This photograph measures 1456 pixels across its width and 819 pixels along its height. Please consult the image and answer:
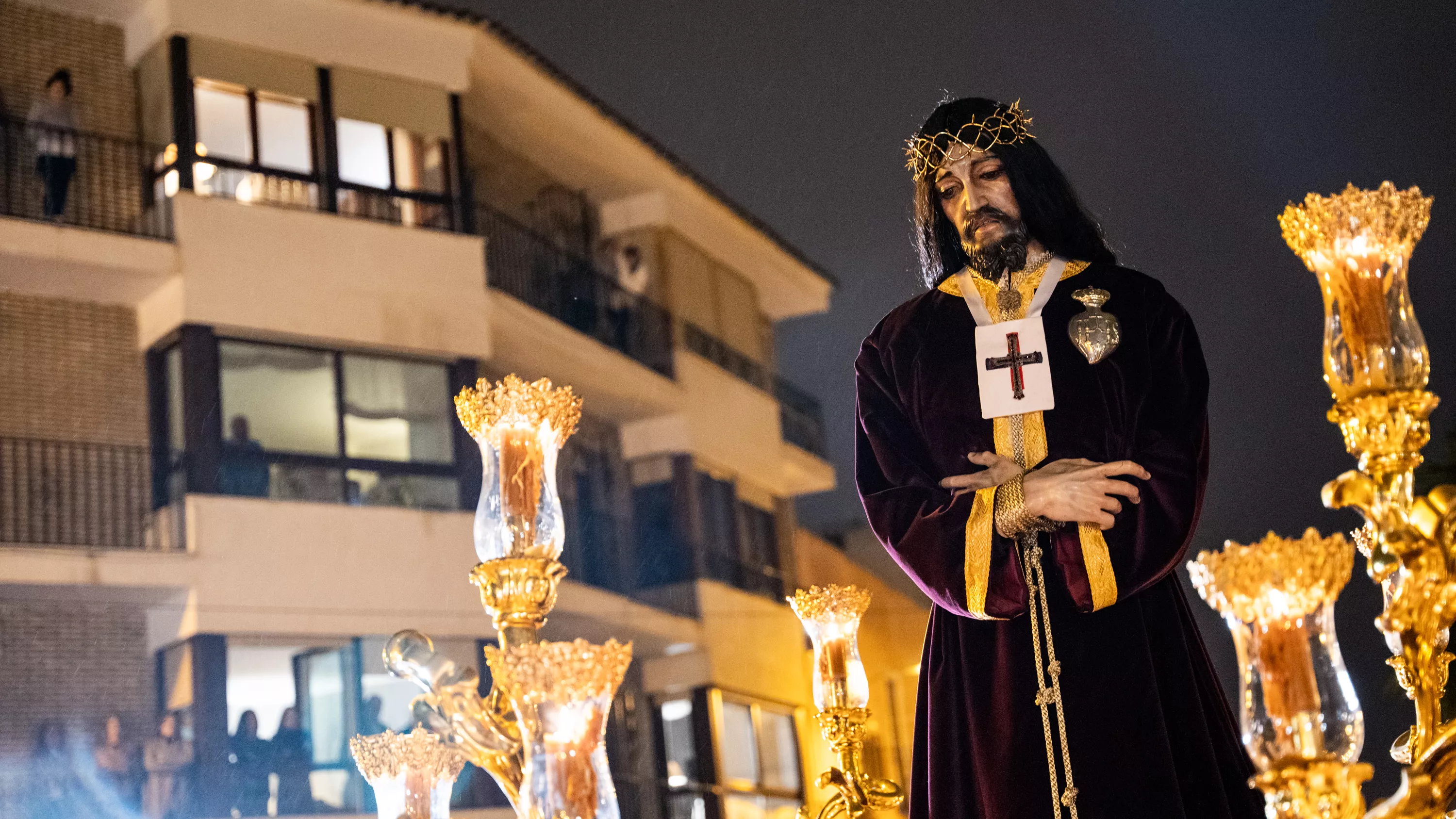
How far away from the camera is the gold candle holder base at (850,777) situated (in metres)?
2.76

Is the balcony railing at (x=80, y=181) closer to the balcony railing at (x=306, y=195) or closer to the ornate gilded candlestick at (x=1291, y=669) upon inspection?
the balcony railing at (x=306, y=195)

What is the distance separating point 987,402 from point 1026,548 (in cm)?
22

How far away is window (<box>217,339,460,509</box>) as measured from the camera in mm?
9680

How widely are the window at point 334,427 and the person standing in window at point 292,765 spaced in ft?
3.95

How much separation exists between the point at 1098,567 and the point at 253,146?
8.84 m

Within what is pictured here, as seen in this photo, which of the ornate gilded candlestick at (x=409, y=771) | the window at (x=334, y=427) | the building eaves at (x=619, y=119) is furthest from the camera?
the building eaves at (x=619, y=119)

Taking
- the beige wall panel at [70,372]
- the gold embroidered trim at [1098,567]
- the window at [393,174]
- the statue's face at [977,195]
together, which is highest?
the window at [393,174]

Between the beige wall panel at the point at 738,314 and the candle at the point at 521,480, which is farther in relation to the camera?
the beige wall panel at the point at 738,314

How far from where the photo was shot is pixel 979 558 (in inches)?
85.9

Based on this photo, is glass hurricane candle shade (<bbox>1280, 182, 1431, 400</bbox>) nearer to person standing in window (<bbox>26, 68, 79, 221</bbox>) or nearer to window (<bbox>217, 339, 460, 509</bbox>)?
window (<bbox>217, 339, 460, 509</bbox>)

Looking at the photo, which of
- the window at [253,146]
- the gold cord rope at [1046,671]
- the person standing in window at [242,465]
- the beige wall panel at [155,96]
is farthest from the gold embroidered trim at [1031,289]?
the beige wall panel at [155,96]

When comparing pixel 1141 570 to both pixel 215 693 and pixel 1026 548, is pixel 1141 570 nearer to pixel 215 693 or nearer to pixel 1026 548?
pixel 1026 548

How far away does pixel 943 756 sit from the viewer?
2.28 metres

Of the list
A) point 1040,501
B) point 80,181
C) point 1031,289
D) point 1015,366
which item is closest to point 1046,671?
point 1040,501
